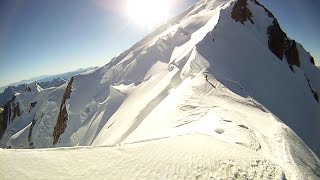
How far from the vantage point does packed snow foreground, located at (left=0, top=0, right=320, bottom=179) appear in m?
13.1

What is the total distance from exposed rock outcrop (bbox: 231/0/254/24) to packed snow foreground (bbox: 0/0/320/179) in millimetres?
221

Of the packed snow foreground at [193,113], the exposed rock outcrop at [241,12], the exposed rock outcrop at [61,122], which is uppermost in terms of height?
the exposed rock outcrop at [241,12]

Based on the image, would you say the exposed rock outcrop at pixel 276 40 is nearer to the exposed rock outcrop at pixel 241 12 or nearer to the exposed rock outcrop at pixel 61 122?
the exposed rock outcrop at pixel 241 12

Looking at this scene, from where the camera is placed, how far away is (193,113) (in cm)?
2495

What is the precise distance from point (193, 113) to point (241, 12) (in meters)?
37.0

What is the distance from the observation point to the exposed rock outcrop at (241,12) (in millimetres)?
54684

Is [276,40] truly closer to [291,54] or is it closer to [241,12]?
[291,54]

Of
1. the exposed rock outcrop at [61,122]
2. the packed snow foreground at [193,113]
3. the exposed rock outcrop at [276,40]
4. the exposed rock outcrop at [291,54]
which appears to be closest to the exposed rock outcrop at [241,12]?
the packed snow foreground at [193,113]

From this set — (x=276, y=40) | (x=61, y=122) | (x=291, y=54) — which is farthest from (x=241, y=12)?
(x=61, y=122)

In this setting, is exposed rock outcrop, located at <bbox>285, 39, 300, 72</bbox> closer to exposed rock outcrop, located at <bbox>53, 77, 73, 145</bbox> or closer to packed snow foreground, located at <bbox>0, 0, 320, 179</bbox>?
packed snow foreground, located at <bbox>0, 0, 320, 179</bbox>

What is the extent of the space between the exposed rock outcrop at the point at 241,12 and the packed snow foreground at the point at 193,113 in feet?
0.73

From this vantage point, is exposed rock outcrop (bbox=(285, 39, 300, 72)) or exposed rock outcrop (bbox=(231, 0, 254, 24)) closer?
exposed rock outcrop (bbox=(231, 0, 254, 24))

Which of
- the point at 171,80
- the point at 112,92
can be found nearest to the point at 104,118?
the point at 112,92

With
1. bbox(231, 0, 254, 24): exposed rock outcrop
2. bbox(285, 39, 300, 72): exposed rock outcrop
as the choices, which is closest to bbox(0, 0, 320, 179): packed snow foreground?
bbox(231, 0, 254, 24): exposed rock outcrop
